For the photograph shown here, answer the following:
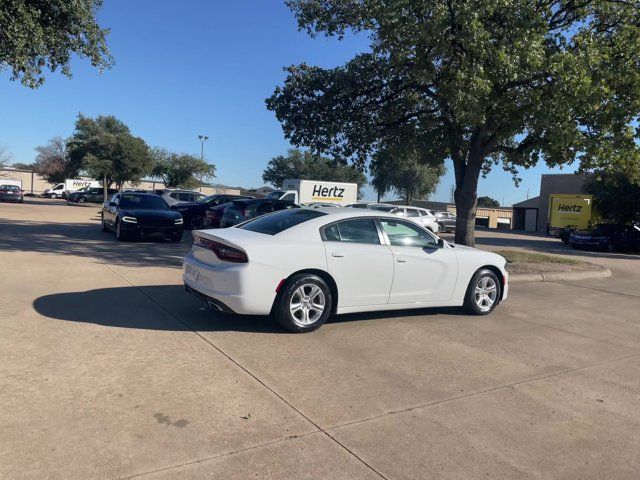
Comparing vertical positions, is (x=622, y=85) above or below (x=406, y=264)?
above

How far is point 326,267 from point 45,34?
10969 mm

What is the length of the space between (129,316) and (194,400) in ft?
9.03

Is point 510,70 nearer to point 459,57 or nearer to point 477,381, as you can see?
point 459,57

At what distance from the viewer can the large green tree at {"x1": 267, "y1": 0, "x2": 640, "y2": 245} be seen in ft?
35.4

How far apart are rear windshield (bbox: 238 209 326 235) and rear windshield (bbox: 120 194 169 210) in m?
9.67

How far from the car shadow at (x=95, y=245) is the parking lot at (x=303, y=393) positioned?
12.3ft

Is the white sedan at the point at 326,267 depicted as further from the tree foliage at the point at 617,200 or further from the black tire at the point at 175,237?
the tree foliage at the point at 617,200

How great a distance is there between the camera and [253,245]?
19.8ft

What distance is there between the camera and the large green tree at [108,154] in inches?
1629

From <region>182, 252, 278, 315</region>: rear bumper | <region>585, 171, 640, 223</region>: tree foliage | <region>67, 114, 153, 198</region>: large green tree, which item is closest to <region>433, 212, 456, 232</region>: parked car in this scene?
<region>585, 171, 640, 223</region>: tree foliage

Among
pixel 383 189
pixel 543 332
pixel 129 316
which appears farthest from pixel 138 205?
pixel 383 189

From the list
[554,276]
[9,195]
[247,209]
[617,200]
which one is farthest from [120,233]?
[9,195]

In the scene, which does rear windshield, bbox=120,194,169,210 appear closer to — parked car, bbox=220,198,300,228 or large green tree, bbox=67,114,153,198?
parked car, bbox=220,198,300,228

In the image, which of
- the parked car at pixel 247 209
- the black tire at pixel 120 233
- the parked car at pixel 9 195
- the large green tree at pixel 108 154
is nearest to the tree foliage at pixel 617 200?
the parked car at pixel 247 209
